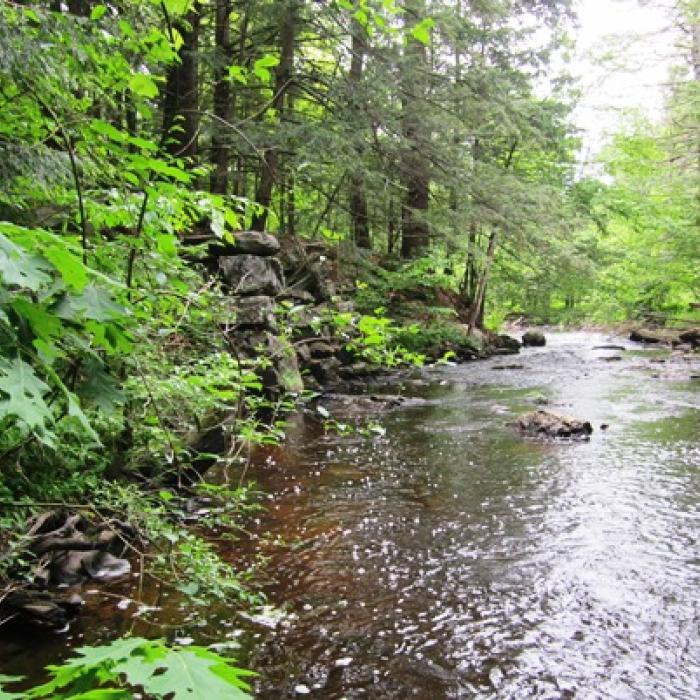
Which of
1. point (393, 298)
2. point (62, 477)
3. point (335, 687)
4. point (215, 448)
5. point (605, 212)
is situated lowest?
point (335, 687)

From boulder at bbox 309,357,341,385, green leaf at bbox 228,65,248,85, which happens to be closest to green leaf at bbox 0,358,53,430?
green leaf at bbox 228,65,248,85

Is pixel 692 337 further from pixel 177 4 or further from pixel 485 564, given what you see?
pixel 177 4

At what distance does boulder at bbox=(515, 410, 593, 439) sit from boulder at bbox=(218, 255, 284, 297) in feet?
16.6

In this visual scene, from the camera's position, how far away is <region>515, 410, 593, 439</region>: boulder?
856cm

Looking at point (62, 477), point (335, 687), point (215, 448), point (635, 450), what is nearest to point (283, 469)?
point (215, 448)

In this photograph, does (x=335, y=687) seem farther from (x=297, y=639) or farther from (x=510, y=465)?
(x=510, y=465)

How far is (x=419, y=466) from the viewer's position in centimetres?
729

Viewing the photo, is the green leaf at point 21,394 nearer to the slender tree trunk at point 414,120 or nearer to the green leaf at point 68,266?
the green leaf at point 68,266

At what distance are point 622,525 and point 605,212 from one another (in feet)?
60.8

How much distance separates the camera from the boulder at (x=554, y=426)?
28.1ft

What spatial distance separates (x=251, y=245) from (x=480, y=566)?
27.3ft

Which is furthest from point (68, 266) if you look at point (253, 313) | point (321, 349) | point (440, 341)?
point (440, 341)

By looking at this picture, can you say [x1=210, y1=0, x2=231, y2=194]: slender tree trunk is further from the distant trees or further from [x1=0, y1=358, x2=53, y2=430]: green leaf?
[x1=0, y1=358, x2=53, y2=430]: green leaf

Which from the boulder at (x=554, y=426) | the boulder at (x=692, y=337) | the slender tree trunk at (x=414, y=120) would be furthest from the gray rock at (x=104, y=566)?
the boulder at (x=692, y=337)
